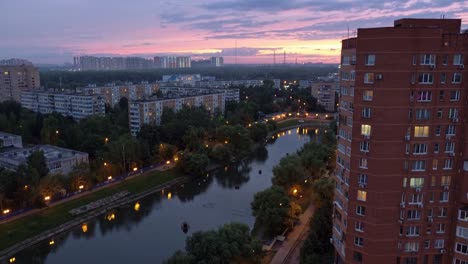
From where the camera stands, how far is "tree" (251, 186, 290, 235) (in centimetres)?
2750

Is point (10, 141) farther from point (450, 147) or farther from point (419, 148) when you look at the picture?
point (450, 147)

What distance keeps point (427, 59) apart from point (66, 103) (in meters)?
66.5

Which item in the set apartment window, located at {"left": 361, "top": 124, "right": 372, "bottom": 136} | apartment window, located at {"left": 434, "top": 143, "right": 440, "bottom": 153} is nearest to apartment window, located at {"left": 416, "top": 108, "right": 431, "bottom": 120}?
apartment window, located at {"left": 434, "top": 143, "right": 440, "bottom": 153}

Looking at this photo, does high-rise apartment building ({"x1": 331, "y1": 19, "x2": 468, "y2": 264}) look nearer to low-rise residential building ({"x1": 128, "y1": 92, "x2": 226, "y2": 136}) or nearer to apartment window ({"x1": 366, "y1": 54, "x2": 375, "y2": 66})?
apartment window ({"x1": 366, "y1": 54, "x2": 375, "y2": 66})

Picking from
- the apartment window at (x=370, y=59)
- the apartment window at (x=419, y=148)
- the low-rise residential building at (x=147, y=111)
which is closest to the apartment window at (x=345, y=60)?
the apartment window at (x=370, y=59)

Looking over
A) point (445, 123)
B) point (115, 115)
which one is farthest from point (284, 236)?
point (115, 115)

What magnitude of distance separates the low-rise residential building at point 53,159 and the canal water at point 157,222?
7661 millimetres

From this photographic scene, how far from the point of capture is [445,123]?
16.8m

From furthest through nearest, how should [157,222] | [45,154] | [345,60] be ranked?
[45,154] → [157,222] → [345,60]

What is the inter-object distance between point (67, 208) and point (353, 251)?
80.7 ft

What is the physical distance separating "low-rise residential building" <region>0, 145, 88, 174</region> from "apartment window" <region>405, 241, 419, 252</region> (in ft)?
96.4

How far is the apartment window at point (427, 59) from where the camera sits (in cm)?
1616

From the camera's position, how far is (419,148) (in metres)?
16.8

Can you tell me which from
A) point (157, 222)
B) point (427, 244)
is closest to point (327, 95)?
point (157, 222)
